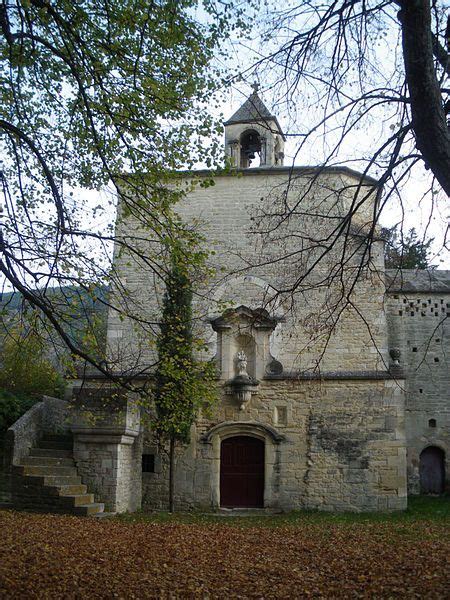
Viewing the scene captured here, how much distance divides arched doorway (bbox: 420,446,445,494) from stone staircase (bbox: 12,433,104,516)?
378 inches

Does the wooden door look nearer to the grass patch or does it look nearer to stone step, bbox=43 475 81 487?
the grass patch

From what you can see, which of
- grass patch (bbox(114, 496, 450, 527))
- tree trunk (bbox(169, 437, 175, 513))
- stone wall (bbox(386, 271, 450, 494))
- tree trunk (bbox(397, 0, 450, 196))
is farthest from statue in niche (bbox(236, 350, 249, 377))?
tree trunk (bbox(397, 0, 450, 196))

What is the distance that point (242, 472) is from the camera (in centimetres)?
1437

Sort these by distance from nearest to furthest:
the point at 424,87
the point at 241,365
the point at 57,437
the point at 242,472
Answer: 1. the point at 424,87
2. the point at 57,437
3. the point at 242,472
4. the point at 241,365

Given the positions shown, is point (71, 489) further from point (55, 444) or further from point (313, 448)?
point (313, 448)

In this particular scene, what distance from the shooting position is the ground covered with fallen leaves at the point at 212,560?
5.72m

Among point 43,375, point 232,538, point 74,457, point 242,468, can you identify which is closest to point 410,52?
point 232,538

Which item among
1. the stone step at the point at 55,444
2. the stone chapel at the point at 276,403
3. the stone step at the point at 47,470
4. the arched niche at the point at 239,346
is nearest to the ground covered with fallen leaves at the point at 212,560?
the stone step at the point at 47,470

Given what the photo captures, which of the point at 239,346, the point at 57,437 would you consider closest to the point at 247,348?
the point at 239,346

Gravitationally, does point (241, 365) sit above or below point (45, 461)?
above

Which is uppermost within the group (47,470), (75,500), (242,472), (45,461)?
(45,461)

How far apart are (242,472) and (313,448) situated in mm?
1700

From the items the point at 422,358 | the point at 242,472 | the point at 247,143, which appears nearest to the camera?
the point at 242,472

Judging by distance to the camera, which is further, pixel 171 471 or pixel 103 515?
pixel 171 471
